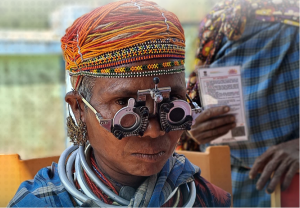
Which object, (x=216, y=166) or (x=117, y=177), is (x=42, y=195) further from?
(x=216, y=166)

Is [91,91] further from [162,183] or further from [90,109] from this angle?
[162,183]

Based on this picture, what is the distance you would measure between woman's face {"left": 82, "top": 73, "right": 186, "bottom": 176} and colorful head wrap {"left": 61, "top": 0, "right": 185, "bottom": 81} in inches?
1.6

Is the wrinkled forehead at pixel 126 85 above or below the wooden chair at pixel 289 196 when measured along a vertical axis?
above

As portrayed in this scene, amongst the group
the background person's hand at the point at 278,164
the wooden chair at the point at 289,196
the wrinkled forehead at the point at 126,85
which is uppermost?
the wrinkled forehead at the point at 126,85

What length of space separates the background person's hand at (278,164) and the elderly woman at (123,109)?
122 centimetres

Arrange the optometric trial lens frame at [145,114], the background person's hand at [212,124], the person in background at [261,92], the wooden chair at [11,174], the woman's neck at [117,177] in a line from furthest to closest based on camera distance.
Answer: the person in background at [261,92], the background person's hand at [212,124], the wooden chair at [11,174], the woman's neck at [117,177], the optometric trial lens frame at [145,114]

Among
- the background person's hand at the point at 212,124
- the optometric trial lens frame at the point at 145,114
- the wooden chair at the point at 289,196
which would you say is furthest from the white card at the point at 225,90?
the optometric trial lens frame at the point at 145,114

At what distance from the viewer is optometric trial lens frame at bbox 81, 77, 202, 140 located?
1493 millimetres

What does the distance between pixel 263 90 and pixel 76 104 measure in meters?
1.68

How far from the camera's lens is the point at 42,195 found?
1642mm

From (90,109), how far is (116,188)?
0.38 meters

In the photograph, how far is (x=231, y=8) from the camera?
9.82 ft

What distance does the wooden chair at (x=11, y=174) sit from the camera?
2147 mm

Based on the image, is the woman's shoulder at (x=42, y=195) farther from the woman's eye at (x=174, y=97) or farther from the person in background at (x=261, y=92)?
the person in background at (x=261, y=92)
